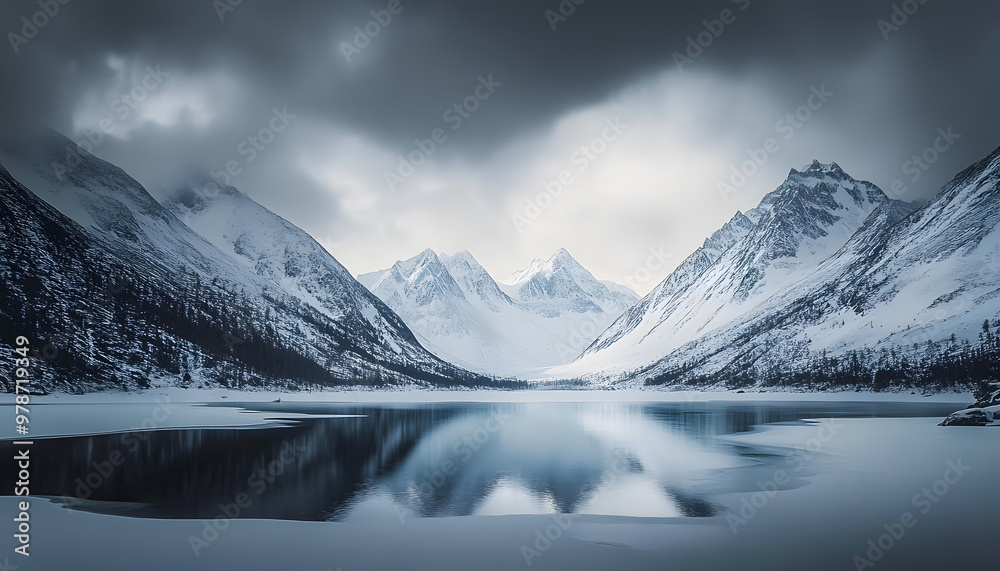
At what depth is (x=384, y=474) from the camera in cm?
3612

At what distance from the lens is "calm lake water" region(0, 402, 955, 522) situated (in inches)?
1073

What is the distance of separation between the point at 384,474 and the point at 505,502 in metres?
10.4

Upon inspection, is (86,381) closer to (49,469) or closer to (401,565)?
(49,469)

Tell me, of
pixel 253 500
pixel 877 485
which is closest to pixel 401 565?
pixel 253 500

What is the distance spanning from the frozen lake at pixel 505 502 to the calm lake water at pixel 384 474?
8.1 inches

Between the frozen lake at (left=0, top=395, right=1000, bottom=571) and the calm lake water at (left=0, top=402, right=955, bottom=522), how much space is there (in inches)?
8.1

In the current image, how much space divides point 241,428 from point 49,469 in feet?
93.6

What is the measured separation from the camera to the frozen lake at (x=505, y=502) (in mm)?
19938

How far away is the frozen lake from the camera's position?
19938mm

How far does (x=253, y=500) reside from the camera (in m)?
28.2

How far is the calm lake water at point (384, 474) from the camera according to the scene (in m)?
27.3

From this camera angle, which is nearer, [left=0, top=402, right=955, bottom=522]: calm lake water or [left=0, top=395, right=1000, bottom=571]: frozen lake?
[left=0, top=395, right=1000, bottom=571]: frozen lake

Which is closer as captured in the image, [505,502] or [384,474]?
[505,502]

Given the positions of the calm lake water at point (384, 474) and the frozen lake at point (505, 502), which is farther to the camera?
the calm lake water at point (384, 474)
